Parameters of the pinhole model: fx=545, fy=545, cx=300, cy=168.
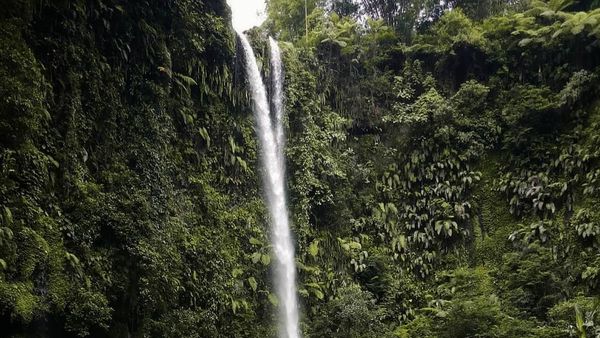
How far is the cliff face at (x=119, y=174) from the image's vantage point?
7.61 metres

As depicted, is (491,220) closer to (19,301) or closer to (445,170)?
(445,170)

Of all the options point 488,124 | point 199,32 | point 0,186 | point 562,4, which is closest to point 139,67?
point 199,32

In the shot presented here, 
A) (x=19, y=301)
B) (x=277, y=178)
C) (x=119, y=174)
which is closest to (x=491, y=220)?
(x=277, y=178)

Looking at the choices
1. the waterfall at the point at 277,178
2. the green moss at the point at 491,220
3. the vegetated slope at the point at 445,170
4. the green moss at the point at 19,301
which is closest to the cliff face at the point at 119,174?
the green moss at the point at 19,301

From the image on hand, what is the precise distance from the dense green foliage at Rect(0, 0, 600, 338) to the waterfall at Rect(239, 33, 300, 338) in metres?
0.31

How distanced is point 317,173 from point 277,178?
4.53ft

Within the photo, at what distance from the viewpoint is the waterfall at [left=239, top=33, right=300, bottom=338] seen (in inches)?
506

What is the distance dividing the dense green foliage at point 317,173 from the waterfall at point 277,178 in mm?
313

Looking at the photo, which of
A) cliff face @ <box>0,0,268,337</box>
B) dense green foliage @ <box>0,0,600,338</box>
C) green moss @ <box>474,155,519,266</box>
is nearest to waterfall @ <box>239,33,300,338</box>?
dense green foliage @ <box>0,0,600,338</box>

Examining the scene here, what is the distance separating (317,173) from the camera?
1527 cm

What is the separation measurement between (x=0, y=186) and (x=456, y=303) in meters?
8.55

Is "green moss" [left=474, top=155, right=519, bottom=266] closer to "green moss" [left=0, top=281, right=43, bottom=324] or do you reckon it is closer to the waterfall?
the waterfall

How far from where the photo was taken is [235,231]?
1246 cm

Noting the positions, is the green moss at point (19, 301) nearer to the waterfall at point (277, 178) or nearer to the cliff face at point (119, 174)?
the cliff face at point (119, 174)
